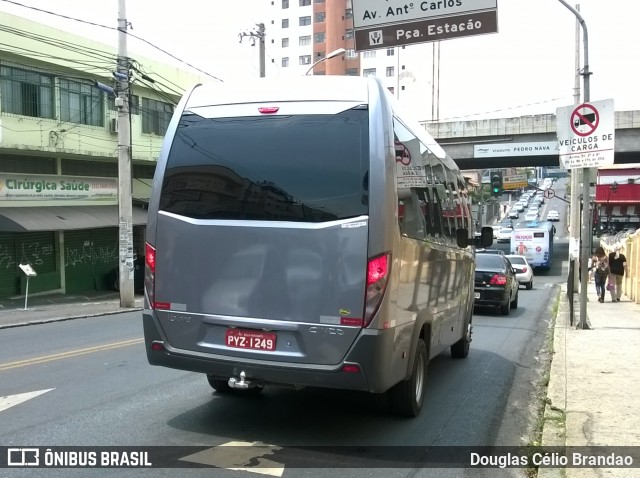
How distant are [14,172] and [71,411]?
1689 centimetres

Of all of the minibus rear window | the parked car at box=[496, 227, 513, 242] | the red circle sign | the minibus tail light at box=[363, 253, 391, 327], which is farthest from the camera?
the parked car at box=[496, 227, 513, 242]

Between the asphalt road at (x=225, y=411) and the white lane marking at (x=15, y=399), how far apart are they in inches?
3.4

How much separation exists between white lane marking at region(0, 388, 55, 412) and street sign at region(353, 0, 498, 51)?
698cm

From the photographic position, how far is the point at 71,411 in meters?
6.12

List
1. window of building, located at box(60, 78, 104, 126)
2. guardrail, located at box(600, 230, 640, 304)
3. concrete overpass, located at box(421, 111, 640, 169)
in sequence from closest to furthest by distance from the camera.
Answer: guardrail, located at box(600, 230, 640, 304)
window of building, located at box(60, 78, 104, 126)
concrete overpass, located at box(421, 111, 640, 169)

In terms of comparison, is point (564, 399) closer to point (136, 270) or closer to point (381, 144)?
point (381, 144)

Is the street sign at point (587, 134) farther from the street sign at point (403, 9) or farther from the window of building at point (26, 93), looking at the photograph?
the window of building at point (26, 93)

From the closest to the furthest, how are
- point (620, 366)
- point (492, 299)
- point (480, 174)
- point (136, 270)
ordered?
point (620, 366) → point (492, 299) → point (136, 270) → point (480, 174)

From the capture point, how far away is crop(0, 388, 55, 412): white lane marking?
6324 mm

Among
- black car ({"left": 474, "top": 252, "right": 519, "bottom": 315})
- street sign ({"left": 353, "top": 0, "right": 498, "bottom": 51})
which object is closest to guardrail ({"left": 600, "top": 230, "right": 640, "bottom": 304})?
black car ({"left": 474, "top": 252, "right": 519, "bottom": 315})

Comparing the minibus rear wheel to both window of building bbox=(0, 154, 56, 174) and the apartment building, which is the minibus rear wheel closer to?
window of building bbox=(0, 154, 56, 174)

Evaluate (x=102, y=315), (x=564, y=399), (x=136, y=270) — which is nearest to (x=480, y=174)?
(x=136, y=270)

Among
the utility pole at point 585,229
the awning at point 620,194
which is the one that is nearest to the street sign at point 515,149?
the awning at point 620,194

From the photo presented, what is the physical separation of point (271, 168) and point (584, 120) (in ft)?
30.7
